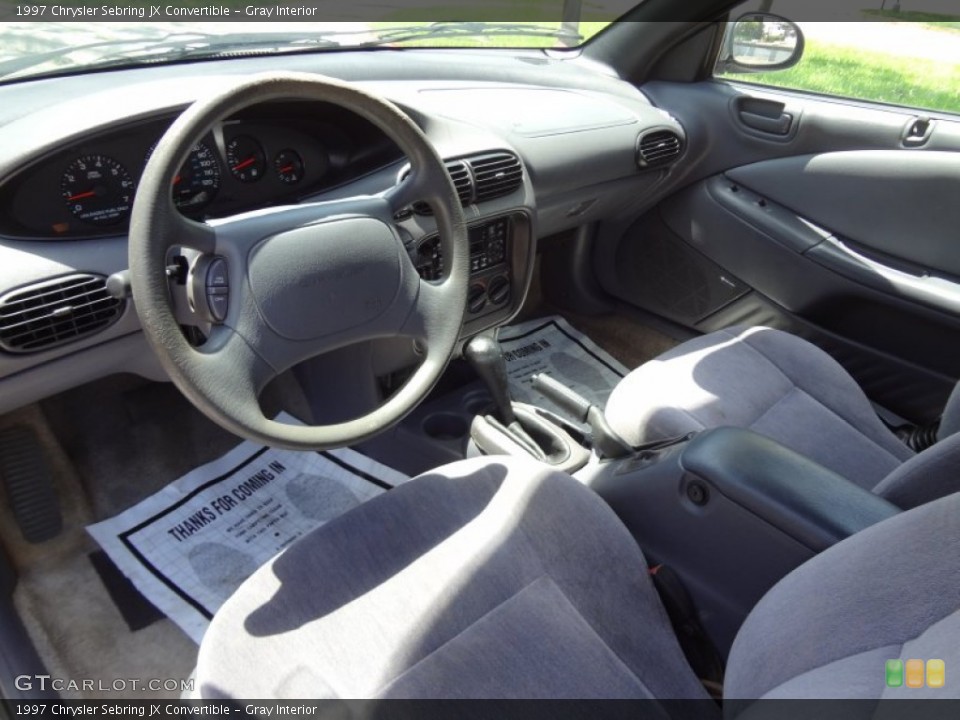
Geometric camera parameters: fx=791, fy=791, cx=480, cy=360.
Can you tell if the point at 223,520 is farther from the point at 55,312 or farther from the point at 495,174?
the point at 495,174

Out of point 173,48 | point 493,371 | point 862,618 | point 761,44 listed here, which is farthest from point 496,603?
point 761,44

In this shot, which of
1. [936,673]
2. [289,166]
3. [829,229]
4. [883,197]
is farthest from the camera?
[829,229]

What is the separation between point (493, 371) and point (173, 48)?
88cm

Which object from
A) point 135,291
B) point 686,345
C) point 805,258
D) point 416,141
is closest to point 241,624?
point 135,291

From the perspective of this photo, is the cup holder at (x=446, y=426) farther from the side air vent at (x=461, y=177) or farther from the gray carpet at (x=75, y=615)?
the gray carpet at (x=75, y=615)

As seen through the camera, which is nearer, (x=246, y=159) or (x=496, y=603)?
(x=496, y=603)

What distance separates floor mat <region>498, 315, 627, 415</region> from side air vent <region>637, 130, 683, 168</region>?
0.62m

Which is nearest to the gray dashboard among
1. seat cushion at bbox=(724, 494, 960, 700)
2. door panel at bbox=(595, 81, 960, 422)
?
door panel at bbox=(595, 81, 960, 422)

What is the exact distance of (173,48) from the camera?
148cm

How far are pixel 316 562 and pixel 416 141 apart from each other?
0.59 metres

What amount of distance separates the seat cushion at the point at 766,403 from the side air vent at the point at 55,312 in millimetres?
919

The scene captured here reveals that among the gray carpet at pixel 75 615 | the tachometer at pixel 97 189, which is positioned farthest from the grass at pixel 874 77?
the gray carpet at pixel 75 615

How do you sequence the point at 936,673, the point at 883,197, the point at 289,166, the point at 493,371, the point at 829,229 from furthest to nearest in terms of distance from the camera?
the point at 829,229
the point at 883,197
the point at 493,371
the point at 289,166
the point at 936,673

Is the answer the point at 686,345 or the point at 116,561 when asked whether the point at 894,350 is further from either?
the point at 116,561
